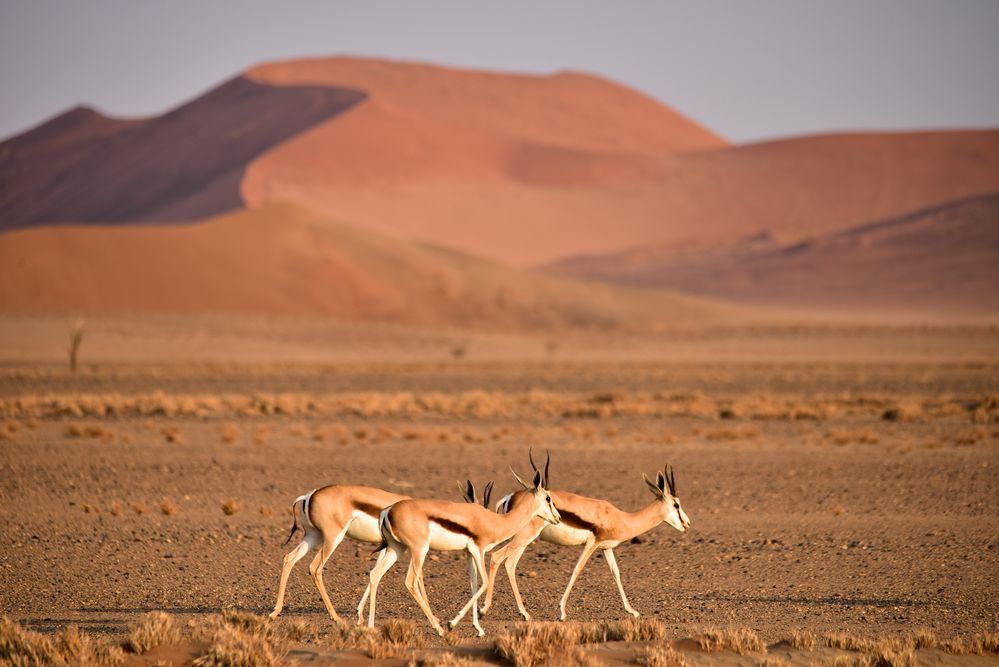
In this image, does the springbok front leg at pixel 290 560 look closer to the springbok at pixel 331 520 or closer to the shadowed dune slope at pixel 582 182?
the springbok at pixel 331 520

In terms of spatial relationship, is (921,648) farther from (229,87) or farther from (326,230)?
(229,87)

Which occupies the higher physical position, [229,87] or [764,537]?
[229,87]

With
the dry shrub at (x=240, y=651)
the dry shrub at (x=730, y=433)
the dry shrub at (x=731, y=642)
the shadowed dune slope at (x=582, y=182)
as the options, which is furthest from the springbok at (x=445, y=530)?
the shadowed dune slope at (x=582, y=182)

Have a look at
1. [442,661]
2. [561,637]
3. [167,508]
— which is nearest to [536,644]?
[561,637]

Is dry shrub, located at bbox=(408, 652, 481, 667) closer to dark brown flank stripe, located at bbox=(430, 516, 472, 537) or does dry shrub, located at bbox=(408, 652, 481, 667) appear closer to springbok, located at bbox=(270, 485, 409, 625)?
dark brown flank stripe, located at bbox=(430, 516, 472, 537)

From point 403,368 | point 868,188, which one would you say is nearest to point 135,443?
point 403,368

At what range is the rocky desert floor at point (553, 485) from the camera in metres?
11.3

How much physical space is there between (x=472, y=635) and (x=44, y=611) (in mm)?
4113

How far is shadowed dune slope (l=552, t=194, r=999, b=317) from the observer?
10888 centimetres

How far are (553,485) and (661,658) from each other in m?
10.8

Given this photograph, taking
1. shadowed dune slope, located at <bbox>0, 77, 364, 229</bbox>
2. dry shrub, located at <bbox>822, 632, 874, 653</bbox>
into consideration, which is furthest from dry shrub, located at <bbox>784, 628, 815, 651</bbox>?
shadowed dune slope, located at <bbox>0, 77, 364, 229</bbox>

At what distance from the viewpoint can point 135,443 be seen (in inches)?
952

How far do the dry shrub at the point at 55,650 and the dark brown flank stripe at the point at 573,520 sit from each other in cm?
401

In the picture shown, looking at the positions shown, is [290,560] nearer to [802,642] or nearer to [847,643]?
[802,642]
